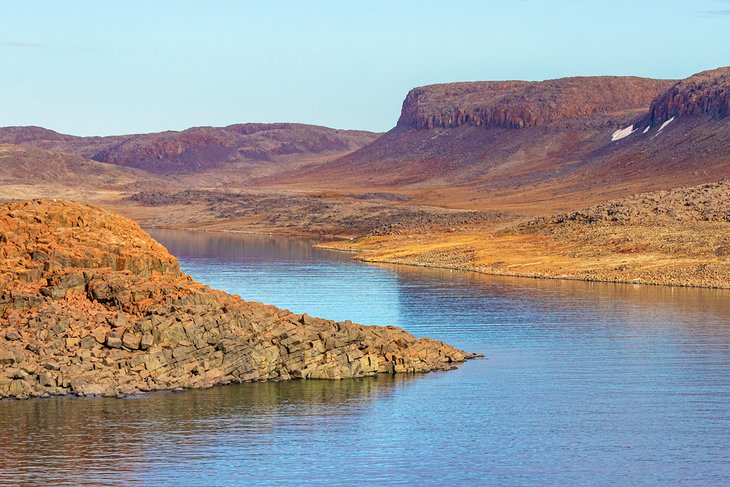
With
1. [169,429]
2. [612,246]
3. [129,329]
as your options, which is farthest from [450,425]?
[612,246]

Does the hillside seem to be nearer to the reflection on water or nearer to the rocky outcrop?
the rocky outcrop

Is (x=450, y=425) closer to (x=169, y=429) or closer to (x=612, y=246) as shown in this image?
(x=169, y=429)

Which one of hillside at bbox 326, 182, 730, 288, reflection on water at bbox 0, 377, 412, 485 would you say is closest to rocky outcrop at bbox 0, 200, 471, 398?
reflection on water at bbox 0, 377, 412, 485

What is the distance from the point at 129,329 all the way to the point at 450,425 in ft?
36.7

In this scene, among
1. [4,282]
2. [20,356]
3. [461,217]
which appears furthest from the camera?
[461,217]

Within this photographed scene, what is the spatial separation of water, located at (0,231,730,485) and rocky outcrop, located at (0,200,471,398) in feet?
2.59

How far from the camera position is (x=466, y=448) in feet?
110

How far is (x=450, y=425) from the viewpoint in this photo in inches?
1426

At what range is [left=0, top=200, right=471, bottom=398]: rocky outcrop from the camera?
38.7 metres

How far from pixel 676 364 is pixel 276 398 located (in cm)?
1669

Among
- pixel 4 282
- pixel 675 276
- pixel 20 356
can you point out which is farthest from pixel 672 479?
pixel 675 276

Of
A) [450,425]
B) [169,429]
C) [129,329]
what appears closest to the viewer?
[169,429]

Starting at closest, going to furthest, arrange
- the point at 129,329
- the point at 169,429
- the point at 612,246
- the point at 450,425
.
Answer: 1. the point at 169,429
2. the point at 450,425
3. the point at 129,329
4. the point at 612,246

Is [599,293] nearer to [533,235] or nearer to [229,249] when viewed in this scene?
[533,235]
